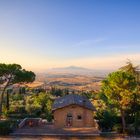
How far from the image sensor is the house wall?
42281 mm

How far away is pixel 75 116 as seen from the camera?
42531 millimetres

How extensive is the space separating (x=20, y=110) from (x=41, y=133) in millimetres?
16450

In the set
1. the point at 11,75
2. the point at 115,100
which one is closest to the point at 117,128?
the point at 115,100

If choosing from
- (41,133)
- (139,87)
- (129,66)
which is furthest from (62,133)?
(129,66)

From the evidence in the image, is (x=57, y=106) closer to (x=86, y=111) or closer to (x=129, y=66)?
(x=86, y=111)

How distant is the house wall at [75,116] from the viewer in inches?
1665

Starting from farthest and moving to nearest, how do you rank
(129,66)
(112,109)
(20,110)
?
(20,110) < (129,66) < (112,109)

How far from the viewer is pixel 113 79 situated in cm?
3791

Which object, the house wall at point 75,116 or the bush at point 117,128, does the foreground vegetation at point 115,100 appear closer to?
the bush at point 117,128

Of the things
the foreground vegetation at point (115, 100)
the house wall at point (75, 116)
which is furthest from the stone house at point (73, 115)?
the foreground vegetation at point (115, 100)

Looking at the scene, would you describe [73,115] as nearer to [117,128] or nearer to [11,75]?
[117,128]

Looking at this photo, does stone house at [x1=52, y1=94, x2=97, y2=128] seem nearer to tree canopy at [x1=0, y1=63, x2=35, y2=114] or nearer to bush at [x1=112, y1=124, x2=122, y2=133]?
bush at [x1=112, y1=124, x2=122, y2=133]

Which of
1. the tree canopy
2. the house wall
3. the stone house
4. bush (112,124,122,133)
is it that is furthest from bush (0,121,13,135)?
bush (112,124,122,133)

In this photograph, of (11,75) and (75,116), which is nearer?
(75,116)
